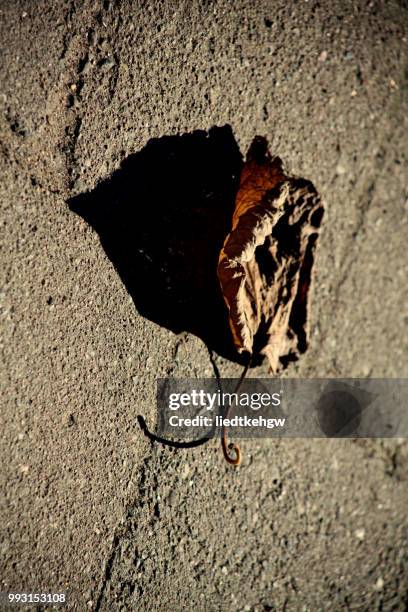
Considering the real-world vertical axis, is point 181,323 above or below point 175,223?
below

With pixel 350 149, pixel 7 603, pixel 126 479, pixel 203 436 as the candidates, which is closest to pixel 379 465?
pixel 203 436

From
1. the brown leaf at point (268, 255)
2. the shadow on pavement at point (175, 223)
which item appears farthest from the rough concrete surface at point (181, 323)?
the brown leaf at point (268, 255)

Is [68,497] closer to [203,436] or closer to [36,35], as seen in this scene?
[203,436]

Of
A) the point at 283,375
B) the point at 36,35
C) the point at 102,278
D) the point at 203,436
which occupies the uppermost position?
the point at 36,35

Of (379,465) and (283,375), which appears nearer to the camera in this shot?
(283,375)

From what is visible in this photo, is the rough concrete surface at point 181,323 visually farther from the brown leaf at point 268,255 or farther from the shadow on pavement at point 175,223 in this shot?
the brown leaf at point 268,255
